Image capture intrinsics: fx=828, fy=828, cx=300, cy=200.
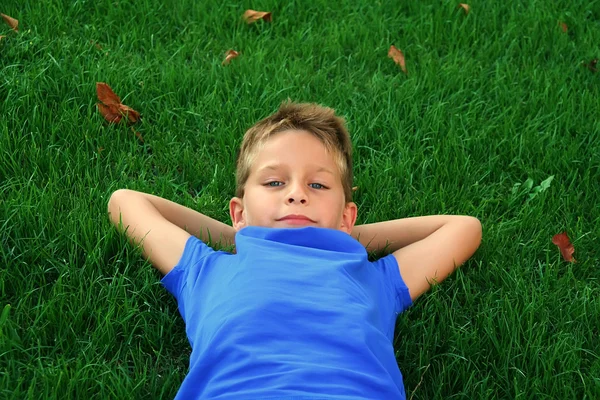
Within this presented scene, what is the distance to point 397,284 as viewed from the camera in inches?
109

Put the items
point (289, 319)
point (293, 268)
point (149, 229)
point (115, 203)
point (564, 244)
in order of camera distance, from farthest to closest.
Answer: point (564, 244)
point (115, 203)
point (149, 229)
point (293, 268)
point (289, 319)

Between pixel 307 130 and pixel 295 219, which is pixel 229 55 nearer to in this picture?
pixel 307 130

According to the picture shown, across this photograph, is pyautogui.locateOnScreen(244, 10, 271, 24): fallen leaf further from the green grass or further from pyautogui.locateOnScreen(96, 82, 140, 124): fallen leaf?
pyautogui.locateOnScreen(96, 82, 140, 124): fallen leaf

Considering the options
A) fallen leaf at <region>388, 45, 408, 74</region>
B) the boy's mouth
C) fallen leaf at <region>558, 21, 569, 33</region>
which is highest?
the boy's mouth

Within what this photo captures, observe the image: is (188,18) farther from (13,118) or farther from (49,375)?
(49,375)

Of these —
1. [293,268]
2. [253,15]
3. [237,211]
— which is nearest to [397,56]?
[253,15]

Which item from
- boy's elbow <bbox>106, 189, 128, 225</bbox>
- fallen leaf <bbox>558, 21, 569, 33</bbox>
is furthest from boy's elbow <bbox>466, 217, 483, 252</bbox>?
fallen leaf <bbox>558, 21, 569, 33</bbox>

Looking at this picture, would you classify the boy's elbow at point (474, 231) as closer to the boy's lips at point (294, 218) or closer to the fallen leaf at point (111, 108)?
the boy's lips at point (294, 218)

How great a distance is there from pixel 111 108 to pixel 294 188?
1.30 metres

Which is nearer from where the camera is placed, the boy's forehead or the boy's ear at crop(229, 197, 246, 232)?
the boy's forehead

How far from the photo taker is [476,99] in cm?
404

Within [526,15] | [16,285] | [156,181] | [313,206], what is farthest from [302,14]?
[16,285]

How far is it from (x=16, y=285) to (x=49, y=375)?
0.48 meters

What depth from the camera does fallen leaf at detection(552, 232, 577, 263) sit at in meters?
3.18
